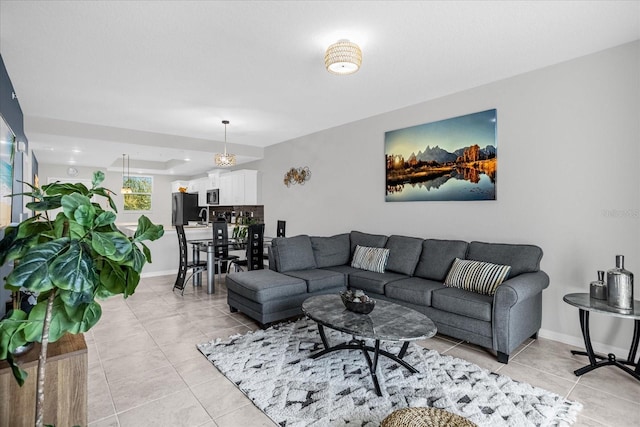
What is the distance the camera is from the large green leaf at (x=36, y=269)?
3.43ft

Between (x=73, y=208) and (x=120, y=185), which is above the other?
(x=120, y=185)

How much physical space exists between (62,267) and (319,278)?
2.97 meters

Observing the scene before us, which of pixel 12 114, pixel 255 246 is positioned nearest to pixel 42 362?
pixel 12 114

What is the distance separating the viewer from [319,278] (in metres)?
3.89

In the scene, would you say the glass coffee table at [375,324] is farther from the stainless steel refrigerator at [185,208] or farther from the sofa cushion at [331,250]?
the stainless steel refrigerator at [185,208]

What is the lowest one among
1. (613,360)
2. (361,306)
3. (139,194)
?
(613,360)

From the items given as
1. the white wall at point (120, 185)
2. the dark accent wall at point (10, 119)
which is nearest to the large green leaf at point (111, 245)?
the dark accent wall at point (10, 119)

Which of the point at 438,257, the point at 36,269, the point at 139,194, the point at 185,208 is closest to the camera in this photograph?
the point at 36,269

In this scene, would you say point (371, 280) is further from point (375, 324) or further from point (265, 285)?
point (375, 324)

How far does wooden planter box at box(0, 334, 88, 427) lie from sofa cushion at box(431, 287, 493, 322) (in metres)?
2.78

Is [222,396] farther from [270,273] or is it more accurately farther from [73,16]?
[73,16]

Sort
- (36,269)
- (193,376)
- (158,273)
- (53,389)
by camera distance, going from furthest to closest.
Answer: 1. (158,273)
2. (193,376)
3. (53,389)
4. (36,269)

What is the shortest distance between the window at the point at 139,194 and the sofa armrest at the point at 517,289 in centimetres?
1030

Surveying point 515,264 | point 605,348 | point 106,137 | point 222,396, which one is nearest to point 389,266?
point 515,264
